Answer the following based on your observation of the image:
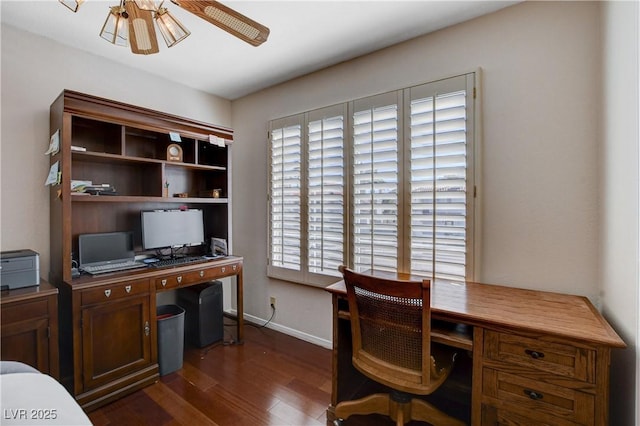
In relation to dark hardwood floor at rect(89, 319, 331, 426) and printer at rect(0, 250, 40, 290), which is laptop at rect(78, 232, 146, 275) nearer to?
printer at rect(0, 250, 40, 290)

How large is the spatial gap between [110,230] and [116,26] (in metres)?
1.71

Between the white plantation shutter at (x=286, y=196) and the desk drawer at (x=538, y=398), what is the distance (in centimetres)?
175

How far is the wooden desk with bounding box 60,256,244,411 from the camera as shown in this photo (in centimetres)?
186

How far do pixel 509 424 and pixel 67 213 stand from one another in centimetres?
277

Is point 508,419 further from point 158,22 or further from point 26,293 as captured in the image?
point 26,293

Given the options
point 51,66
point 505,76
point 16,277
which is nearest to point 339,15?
point 505,76

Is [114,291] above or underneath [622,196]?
underneath

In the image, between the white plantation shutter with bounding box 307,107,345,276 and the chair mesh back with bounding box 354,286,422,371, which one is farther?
the white plantation shutter with bounding box 307,107,345,276

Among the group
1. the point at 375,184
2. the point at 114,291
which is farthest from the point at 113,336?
the point at 375,184

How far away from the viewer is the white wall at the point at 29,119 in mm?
2035

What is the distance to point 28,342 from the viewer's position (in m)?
1.70

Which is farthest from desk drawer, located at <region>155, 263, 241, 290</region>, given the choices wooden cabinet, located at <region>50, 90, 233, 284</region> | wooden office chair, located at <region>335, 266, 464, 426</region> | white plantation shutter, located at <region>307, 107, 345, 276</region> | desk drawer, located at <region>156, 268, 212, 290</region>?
wooden office chair, located at <region>335, 266, 464, 426</region>

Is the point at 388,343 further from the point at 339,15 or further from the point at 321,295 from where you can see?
the point at 339,15

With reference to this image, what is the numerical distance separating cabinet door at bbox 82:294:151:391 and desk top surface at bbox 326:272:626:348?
1.45m
